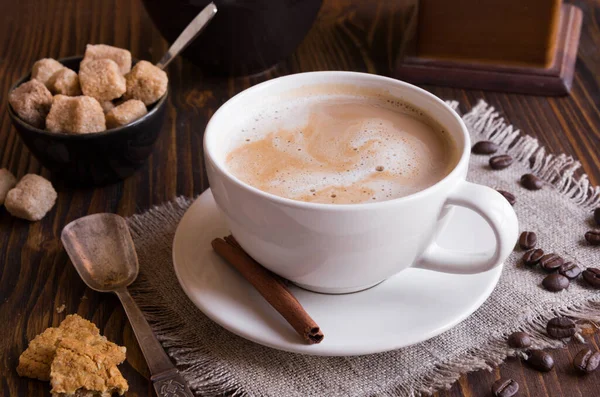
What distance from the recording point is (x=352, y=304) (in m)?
1.13

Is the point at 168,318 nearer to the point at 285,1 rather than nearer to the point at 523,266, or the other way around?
the point at 523,266

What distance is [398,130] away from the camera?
1274 millimetres

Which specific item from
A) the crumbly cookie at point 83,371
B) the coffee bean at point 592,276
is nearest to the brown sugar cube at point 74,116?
the crumbly cookie at point 83,371

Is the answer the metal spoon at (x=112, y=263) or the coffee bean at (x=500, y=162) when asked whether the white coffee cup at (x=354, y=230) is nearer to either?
the metal spoon at (x=112, y=263)

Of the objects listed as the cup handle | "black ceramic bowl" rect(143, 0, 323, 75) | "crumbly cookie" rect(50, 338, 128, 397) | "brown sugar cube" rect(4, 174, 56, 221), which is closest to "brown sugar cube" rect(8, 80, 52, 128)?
"brown sugar cube" rect(4, 174, 56, 221)

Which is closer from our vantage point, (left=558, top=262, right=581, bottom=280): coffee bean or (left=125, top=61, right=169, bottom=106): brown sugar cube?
(left=558, top=262, right=581, bottom=280): coffee bean

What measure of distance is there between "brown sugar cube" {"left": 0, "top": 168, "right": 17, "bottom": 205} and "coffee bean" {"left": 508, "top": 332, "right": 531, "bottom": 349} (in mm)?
1024

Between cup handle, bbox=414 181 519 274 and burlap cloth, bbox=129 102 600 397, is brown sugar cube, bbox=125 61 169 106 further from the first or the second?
cup handle, bbox=414 181 519 274

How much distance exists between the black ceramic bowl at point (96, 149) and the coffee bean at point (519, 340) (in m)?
0.83

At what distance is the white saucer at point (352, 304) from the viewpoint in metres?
1.05

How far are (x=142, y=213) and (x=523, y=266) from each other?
0.75 metres

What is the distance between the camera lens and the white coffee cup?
3.34 feet

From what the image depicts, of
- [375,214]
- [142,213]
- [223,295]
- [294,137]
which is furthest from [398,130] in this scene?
[142,213]

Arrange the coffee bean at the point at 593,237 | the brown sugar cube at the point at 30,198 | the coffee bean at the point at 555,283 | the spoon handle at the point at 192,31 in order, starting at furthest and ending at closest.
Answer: the spoon handle at the point at 192,31 < the brown sugar cube at the point at 30,198 < the coffee bean at the point at 593,237 < the coffee bean at the point at 555,283
